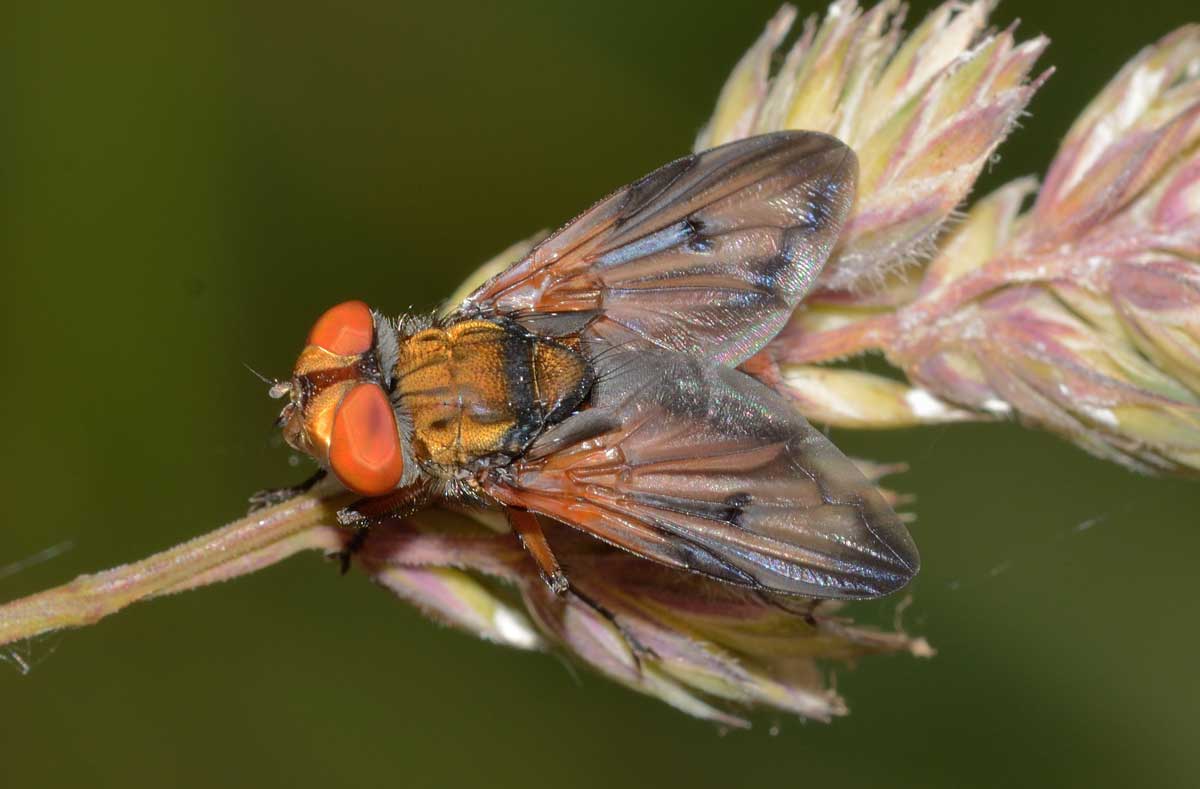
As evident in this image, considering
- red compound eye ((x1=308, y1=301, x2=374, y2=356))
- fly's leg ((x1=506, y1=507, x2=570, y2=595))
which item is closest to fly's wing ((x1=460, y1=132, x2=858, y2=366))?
red compound eye ((x1=308, y1=301, x2=374, y2=356))

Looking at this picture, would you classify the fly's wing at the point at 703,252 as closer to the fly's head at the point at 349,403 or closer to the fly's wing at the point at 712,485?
the fly's wing at the point at 712,485

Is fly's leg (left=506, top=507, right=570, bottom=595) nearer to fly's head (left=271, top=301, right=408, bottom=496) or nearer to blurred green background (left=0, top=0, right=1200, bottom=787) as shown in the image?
fly's head (left=271, top=301, right=408, bottom=496)

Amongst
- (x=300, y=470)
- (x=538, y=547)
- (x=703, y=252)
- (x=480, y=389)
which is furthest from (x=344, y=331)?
(x=300, y=470)

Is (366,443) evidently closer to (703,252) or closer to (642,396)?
(642,396)

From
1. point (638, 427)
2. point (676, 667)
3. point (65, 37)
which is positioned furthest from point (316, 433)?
point (65, 37)

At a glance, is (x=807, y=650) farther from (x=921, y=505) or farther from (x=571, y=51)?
(x=571, y=51)

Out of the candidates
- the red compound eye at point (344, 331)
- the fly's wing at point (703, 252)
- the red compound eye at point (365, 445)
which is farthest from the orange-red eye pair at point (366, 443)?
the fly's wing at point (703, 252)
